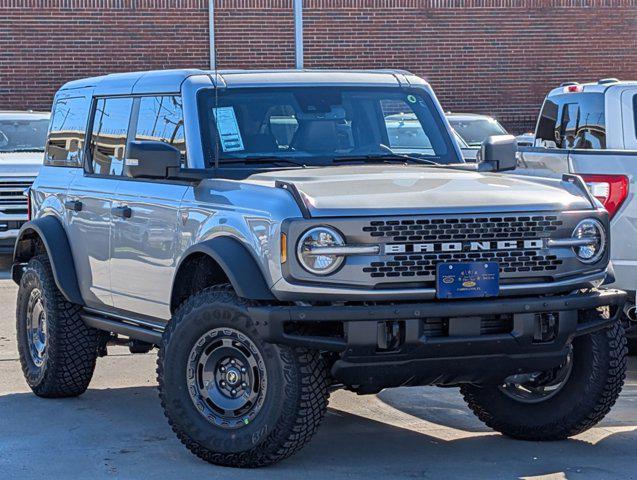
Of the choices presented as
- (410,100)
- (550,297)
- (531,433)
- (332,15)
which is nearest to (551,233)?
(550,297)

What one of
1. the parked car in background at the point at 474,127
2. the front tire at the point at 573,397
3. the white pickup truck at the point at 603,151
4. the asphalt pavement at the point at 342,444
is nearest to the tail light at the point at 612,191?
the white pickup truck at the point at 603,151

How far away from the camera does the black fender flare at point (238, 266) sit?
5.91m

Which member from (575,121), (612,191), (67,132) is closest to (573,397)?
(612,191)

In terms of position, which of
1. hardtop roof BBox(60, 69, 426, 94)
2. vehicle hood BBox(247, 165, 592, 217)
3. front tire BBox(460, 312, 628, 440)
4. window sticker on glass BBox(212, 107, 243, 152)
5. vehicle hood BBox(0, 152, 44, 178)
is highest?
hardtop roof BBox(60, 69, 426, 94)

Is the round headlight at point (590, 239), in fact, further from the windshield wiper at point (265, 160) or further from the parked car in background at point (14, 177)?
the parked car in background at point (14, 177)

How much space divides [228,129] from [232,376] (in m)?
1.58

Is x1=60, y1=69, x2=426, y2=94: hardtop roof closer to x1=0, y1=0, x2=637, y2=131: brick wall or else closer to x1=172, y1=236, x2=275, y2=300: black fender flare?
x1=172, y1=236, x2=275, y2=300: black fender flare

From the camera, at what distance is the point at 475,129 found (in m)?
Answer: 20.9

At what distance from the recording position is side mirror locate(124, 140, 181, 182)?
6.74m

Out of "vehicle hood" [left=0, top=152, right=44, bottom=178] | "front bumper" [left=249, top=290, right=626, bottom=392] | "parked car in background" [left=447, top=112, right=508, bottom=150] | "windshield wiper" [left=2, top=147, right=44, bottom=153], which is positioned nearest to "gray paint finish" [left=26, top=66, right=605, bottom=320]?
"front bumper" [left=249, top=290, right=626, bottom=392]

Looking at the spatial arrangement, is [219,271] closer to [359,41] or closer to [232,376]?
[232,376]

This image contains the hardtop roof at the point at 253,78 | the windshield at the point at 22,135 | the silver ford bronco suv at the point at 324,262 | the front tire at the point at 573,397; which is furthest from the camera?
the windshield at the point at 22,135

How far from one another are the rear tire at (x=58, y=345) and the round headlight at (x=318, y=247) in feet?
8.49

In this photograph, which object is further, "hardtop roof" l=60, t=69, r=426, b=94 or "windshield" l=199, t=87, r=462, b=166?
"hardtop roof" l=60, t=69, r=426, b=94
